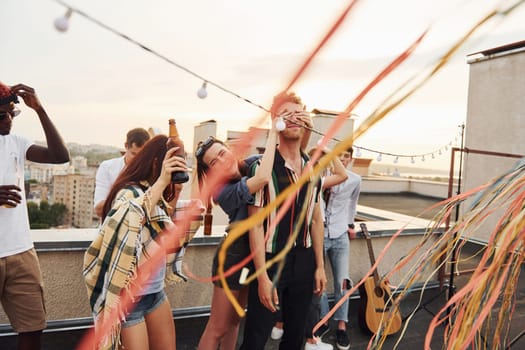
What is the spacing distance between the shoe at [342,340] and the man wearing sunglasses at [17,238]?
1.84 metres

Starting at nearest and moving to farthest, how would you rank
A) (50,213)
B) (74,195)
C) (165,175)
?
(165,175), (50,213), (74,195)

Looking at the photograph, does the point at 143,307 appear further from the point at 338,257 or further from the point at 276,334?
the point at 338,257

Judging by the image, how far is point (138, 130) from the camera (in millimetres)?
2488

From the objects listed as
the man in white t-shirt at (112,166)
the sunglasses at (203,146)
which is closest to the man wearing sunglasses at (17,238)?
the man in white t-shirt at (112,166)

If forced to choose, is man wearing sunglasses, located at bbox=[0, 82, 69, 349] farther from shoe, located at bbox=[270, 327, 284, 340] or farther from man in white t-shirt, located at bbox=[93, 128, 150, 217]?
shoe, located at bbox=[270, 327, 284, 340]

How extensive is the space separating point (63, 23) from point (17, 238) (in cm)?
139

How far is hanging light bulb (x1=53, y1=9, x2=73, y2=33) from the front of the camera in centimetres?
69

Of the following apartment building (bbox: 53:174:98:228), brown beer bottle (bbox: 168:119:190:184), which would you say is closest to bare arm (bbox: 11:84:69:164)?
brown beer bottle (bbox: 168:119:190:184)

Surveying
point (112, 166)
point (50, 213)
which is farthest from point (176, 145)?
point (50, 213)

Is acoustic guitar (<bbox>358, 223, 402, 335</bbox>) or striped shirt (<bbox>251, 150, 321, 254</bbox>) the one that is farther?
acoustic guitar (<bbox>358, 223, 402, 335</bbox>)

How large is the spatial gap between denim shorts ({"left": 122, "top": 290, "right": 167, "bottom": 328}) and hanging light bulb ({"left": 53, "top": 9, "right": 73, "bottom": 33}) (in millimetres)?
1092

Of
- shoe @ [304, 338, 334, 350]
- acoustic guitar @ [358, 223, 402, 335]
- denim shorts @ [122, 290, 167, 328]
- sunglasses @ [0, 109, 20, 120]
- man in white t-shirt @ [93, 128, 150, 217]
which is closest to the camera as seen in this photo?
denim shorts @ [122, 290, 167, 328]

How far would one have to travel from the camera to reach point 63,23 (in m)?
0.71

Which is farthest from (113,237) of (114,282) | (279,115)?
(279,115)
